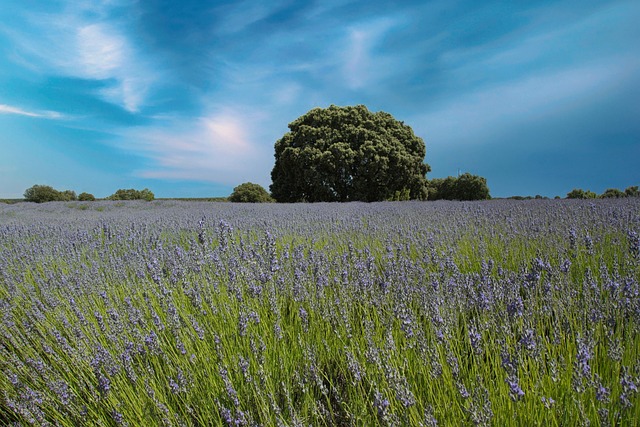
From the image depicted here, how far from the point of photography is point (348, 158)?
20953mm

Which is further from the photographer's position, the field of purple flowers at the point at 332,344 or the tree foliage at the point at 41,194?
the tree foliage at the point at 41,194

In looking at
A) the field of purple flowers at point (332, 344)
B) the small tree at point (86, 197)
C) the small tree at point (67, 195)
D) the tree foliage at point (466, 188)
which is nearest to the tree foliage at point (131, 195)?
the small tree at point (86, 197)

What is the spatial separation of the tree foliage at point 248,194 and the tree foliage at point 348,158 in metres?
7.11

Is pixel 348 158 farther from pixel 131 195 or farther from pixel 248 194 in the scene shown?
pixel 131 195

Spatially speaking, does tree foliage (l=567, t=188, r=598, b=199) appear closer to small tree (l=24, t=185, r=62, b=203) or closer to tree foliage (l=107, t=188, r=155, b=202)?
tree foliage (l=107, t=188, r=155, b=202)

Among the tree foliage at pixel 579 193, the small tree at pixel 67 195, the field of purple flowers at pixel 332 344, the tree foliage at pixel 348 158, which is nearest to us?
the field of purple flowers at pixel 332 344

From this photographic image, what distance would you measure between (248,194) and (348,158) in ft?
40.4

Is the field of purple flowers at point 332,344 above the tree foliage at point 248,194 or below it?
below

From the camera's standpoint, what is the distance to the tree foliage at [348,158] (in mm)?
21062

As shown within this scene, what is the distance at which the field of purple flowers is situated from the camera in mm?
1528

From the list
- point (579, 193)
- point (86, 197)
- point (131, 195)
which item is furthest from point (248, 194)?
point (579, 193)

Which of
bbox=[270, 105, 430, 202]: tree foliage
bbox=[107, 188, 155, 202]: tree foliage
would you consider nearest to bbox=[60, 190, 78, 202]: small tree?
bbox=[107, 188, 155, 202]: tree foliage

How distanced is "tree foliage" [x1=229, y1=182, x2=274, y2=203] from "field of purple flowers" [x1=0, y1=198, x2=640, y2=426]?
86.9 ft

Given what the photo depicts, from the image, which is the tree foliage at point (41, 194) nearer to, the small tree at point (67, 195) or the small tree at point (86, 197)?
the small tree at point (67, 195)
